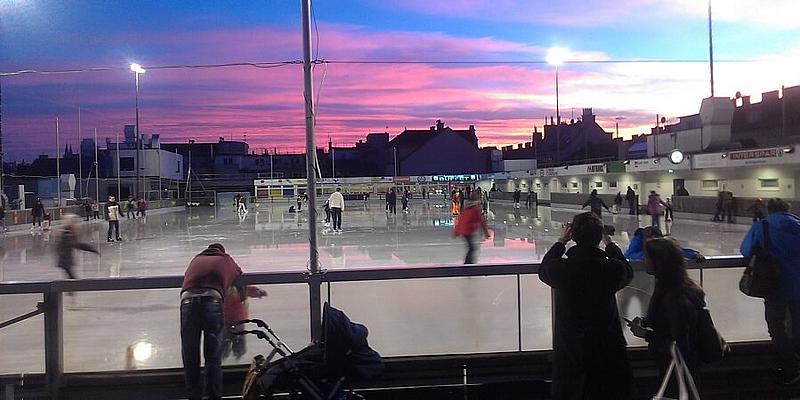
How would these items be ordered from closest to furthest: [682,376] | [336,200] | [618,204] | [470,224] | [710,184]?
[682,376] → [470,224] → [336,200] → [710,184] → [618,204]

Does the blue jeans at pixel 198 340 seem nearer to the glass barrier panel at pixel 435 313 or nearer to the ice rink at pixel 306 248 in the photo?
the glass barrier panel at pixel 435 313

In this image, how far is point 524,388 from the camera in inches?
184

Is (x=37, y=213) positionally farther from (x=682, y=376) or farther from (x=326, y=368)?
(x=682, y=376)

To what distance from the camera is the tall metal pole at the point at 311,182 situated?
4.77 metres

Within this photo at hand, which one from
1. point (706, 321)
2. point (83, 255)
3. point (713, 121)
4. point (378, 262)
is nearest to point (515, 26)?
point (378, 262)

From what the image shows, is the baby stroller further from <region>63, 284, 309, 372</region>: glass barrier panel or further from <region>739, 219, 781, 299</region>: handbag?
<region>739, 219, 781, 299</region>: handbag

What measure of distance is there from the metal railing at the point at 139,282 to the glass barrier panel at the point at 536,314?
131 mm

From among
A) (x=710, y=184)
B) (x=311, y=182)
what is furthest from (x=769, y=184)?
(x=311, y=182)

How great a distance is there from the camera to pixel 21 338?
5.06m

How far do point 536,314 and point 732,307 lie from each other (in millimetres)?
Result: 1675

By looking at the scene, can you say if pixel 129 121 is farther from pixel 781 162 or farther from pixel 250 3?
pixel 250 3

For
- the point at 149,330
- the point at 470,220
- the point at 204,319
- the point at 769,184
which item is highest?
the point at 769,184

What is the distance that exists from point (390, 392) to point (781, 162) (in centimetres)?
2463

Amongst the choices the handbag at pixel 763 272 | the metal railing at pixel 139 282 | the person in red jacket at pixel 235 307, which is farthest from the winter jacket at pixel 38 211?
the handbag at pixel 763 272
